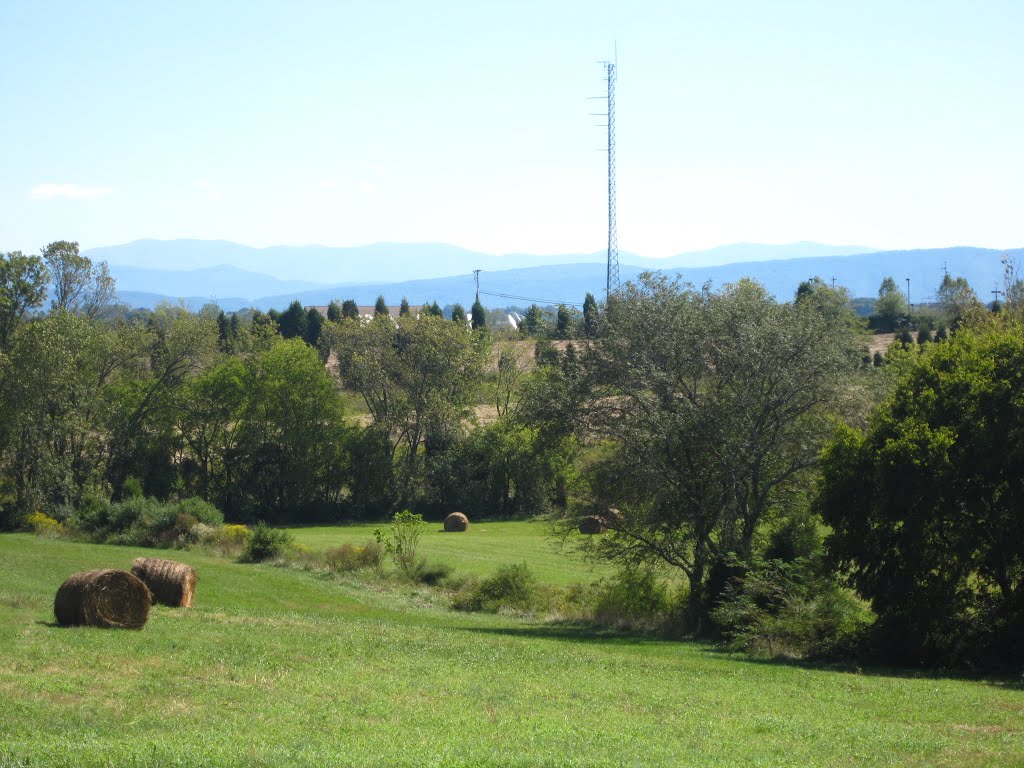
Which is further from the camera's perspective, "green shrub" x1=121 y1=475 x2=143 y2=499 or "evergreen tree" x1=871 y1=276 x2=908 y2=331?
"evergreen tree" x1=871 y1=276 x2=908 y2=331

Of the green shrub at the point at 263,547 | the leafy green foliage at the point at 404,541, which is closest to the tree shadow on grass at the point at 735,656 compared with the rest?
the leafy green foliage at the point at 404,541

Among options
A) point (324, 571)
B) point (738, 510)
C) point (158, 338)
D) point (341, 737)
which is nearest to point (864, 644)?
point (738, 510)

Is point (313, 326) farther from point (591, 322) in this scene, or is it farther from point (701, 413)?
point (701, 413)

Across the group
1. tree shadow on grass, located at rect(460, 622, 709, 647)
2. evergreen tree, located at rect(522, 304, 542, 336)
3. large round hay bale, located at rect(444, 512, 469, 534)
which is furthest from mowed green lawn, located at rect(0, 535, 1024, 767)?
evergreen tree, located at rect(522, 304, 542, 336)

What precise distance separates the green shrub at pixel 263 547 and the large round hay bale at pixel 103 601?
21.7m

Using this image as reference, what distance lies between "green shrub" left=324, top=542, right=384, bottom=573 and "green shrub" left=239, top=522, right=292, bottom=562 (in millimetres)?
2157

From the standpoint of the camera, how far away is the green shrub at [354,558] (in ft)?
131

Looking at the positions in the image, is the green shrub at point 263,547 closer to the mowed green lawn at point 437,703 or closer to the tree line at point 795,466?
the tree line at point 795,466

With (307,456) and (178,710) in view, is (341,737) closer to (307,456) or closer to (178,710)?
(178,710)

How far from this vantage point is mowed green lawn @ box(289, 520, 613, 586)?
4175 cm

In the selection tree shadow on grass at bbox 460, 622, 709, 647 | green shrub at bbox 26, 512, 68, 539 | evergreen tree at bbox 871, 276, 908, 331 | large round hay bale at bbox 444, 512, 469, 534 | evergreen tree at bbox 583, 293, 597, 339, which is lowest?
large round hay bale at bbox 444, 512, 469, 534

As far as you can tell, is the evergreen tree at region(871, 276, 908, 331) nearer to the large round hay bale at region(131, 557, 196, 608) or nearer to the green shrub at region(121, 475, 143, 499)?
the green shrub at region(121, 475, 143, 499)

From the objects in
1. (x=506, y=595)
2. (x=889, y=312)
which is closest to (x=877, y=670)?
(x=506, y=595)

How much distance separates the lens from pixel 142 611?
20172 millimetres
